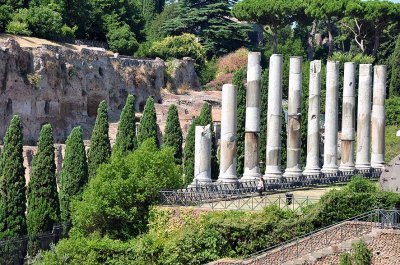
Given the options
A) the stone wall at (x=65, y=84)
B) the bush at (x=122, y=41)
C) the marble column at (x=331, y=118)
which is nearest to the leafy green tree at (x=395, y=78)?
the stone wall at (x=65, y=84)

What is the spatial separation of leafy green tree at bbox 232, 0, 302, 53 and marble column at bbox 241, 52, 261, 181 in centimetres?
3726

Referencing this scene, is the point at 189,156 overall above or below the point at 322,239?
above

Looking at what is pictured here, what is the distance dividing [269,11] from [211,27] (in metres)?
5.76

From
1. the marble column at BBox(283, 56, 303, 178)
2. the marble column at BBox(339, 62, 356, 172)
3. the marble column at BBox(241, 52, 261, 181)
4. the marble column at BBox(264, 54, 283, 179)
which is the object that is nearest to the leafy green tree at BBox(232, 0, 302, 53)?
the marble column at BBox(339, 62, 356, 172)

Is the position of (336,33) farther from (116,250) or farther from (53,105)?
(116,250)

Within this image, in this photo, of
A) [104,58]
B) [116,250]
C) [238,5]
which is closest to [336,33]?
[238,5]

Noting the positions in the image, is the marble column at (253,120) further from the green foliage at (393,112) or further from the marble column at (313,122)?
the green foliage at (393,112)

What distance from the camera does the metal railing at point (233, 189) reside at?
42.8 m

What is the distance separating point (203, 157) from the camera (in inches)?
1871

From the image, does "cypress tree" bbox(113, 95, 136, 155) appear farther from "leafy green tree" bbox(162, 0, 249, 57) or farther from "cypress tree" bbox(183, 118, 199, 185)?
"leafy green tree" bbox(162, 0, 249, 57)

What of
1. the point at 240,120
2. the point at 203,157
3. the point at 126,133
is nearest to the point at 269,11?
the point at 240,120

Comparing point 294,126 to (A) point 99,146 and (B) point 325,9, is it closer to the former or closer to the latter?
(A) point 99,146

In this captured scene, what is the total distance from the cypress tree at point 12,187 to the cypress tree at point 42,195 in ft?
1.79

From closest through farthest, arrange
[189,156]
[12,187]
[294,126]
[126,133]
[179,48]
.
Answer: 1. [12,187]
2. [294,126]
3. [126,133]
4. [189,156]
5. [179,48]
